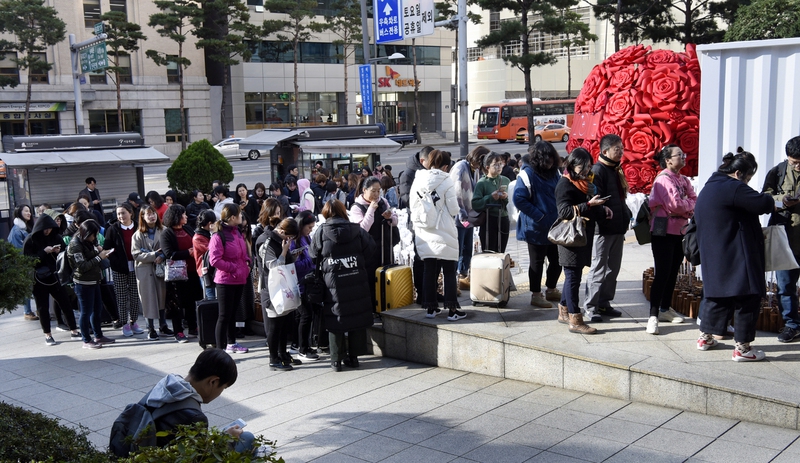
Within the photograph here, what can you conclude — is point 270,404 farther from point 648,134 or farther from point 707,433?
point 648,134

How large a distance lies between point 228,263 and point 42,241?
2.73m

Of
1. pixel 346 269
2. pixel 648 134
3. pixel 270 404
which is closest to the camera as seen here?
pixel 270 404

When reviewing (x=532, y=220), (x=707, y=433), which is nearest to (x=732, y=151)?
(x=532, y=220)

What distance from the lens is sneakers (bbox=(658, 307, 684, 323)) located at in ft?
23.6

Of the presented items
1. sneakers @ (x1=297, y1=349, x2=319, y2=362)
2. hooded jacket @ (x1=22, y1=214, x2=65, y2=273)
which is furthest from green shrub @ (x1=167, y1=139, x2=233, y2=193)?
sneakers @ (x1=297, y1=349, x2=319, y2=362)

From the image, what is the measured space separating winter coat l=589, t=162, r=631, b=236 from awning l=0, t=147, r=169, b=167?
41.8 feet

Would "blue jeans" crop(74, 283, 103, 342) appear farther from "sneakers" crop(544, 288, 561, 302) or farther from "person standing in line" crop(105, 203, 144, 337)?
"sneakers" crop(544, 288, 561, 302)

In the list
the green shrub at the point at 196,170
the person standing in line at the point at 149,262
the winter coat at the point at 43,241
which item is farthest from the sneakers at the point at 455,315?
the green shrub at the point at 196,170

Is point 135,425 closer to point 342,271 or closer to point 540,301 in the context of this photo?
point 342,271

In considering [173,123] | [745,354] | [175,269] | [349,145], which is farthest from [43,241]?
[173,123]

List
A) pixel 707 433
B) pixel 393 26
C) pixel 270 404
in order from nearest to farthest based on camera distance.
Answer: pixel 707 433 < pixel 270 404 < pixel 393 26

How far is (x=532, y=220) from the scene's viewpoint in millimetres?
7609

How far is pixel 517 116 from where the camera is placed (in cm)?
4862

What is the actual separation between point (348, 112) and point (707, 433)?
51.6m
